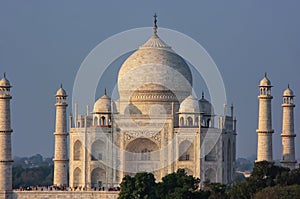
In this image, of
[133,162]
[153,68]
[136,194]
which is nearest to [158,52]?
[153,68]

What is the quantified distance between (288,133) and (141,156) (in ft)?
21.5

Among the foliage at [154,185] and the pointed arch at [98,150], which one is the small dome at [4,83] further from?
the foliage at [154,185]

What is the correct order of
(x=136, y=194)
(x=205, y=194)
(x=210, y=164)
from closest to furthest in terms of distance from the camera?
(x=205, y=194)
(x=136, y=194)
(x=210, y=164)

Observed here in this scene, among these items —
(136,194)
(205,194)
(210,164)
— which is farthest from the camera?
(210,164)

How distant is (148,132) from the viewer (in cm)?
5875

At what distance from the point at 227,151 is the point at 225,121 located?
1326 mm

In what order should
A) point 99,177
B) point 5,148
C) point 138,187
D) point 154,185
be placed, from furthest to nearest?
1. point 99,177
2. point 5,148
3. point 154,185
4. point 138,187

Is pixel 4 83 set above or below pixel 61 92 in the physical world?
above

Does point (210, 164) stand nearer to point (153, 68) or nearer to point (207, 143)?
point (207, 143)

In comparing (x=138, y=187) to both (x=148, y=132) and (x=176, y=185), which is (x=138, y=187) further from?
(x=148, y=132)

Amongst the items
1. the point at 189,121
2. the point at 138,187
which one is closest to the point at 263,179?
the point at 138,187

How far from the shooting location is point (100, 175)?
59.6 metres

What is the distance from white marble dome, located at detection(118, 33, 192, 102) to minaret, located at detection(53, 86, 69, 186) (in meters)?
2.68

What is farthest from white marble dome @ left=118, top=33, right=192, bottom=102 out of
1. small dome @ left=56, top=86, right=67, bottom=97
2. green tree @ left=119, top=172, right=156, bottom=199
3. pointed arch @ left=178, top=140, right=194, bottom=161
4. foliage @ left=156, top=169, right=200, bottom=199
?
foliage @ left=156, top=169, right=200, bottom=199
